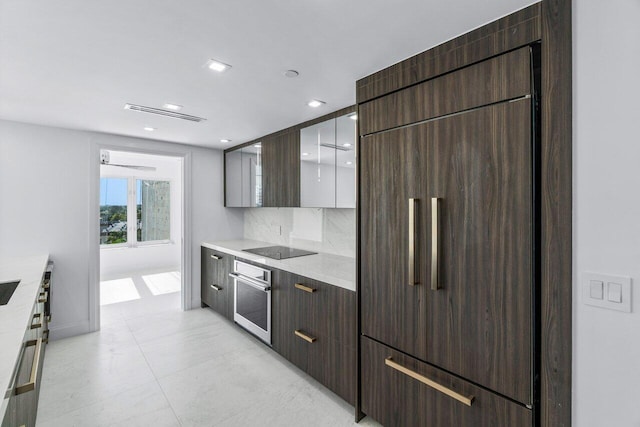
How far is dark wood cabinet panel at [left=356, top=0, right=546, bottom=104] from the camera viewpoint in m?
1.27

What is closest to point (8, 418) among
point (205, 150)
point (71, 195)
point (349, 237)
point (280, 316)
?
point (280, 316)

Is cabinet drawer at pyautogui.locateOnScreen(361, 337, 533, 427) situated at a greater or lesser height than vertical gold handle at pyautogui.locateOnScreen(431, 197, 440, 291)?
lesser

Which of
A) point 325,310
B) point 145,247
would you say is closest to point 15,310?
point 325,310

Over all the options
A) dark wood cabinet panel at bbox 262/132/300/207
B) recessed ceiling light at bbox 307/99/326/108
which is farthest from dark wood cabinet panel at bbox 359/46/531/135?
dark wood cabinet panel at bbox 262/132/300/207

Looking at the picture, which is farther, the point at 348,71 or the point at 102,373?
the point at 102,373

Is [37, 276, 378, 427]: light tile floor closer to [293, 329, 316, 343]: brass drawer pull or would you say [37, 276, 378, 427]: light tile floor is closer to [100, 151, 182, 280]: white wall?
[293, 329, 316, 343]: brass drawer pull

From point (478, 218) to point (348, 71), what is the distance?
1.17 metres

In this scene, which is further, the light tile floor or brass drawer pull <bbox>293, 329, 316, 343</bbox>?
brass drawer pull <bbox>293, 329, 316, 343</bbox>

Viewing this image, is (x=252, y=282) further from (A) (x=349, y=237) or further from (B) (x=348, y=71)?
(B) (x=348, y=71)

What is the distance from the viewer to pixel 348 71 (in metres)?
1.88

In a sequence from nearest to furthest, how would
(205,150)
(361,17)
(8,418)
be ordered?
(8,418), (361,17), (205,150)
